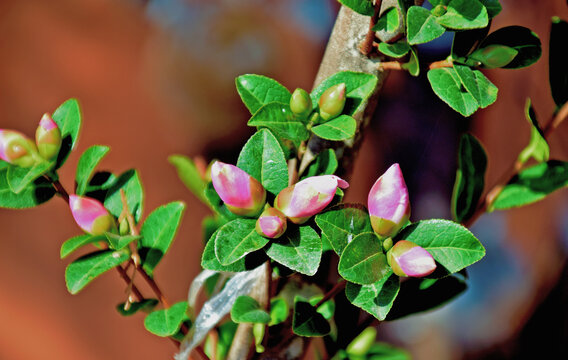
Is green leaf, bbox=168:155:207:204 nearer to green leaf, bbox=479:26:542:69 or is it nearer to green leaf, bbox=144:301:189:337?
green leaf, bbox=144:301:189:337

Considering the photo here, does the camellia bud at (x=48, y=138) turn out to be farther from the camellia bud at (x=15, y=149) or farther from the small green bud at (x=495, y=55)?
the small green bud at (x=495, y=55)

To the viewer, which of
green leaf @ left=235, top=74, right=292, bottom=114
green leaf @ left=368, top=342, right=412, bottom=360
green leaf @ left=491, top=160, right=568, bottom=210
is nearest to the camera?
green leaf @ left=235, top=74, right=292, bottom=114

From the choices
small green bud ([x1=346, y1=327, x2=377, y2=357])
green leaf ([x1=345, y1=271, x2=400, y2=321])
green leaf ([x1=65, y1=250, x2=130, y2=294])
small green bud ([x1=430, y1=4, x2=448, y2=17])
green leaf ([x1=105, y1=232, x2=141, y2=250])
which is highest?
small green bud ([x1=430, y1=4, x2=448, y2=17])

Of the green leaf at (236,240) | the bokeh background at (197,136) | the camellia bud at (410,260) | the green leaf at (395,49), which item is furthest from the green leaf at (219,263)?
the bokeh background at (197,136)

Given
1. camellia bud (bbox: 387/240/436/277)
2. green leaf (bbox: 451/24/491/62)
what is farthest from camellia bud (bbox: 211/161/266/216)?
green leaf (bbox: 451/24/491/62)

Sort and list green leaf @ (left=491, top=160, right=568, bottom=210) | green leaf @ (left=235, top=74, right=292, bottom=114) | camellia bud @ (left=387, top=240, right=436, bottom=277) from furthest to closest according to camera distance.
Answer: green leaf @ (left=491, top=160, right=568, bottom=210) < green leaf @ (left=235, top=74, right=292, bottom=114) < camellia bud @ (left=387, top=240, right=436, bottom=277)

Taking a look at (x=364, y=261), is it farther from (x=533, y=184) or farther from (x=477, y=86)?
(x=533, y=184)
